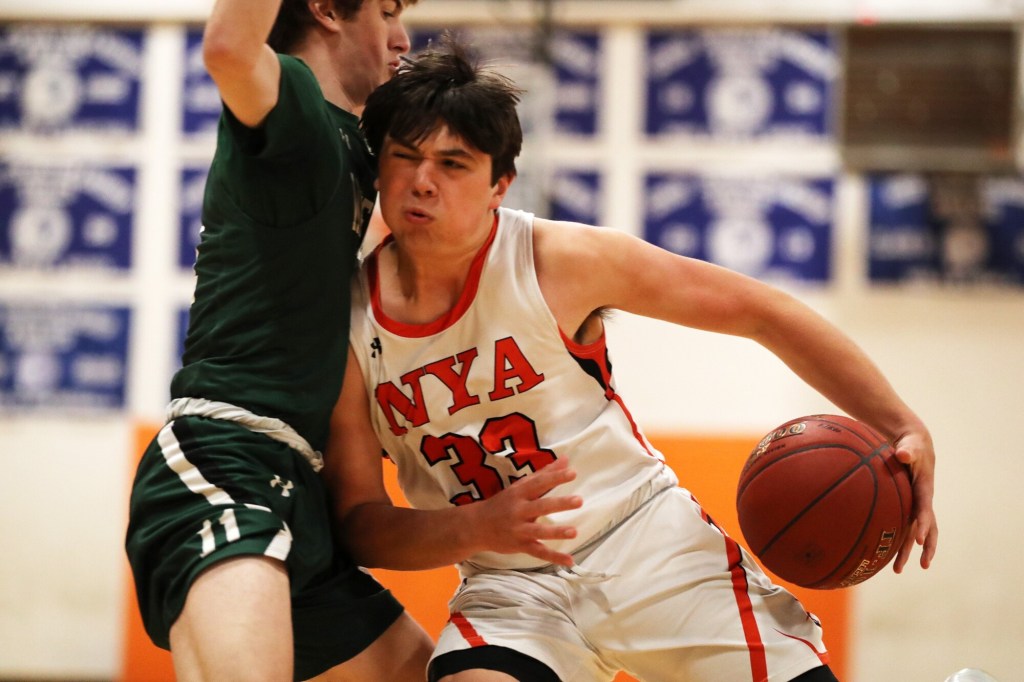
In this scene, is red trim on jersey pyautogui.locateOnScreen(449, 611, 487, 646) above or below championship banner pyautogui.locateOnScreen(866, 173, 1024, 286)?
below

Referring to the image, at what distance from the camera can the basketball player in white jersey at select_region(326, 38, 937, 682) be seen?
9.35 ft

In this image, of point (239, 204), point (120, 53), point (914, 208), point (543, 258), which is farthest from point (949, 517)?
point (120, 53)

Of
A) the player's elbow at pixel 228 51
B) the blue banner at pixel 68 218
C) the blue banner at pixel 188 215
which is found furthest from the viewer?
the blue banner at pixel 68 218

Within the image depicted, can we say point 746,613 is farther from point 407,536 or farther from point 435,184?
point 435,184

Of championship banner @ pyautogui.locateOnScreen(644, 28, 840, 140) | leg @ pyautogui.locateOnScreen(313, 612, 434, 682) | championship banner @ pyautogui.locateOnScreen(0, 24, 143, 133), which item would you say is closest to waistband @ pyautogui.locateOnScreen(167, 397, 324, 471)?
leg @ pyautogui.locateOnScreen(313, 612, 434, 682)

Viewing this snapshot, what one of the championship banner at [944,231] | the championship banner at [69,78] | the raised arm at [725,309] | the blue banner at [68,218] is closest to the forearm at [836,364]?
the raised arm at [725,309]

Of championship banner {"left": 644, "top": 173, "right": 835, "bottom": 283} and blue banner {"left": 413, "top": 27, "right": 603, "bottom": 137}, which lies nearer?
championship banner {"left": 644, "top": 173, "right": 835, "bottom": 283}

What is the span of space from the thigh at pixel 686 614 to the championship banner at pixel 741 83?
18.6 ft

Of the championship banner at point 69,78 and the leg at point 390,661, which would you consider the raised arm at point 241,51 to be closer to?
the leg at point 390,661

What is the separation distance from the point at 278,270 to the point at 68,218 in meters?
6.70

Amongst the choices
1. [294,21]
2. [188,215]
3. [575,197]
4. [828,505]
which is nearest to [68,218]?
[188,215]

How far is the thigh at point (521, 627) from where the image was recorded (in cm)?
284

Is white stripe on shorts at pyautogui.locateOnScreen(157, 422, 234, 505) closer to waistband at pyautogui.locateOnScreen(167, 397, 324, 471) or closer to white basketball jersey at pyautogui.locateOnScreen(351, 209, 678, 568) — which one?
waistband at pyautogui.locateOnScreen(167, 397, 324, 471)

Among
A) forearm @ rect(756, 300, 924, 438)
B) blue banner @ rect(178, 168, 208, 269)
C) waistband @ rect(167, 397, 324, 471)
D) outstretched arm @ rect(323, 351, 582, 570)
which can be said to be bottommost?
outstretched arm @ rect(323, 351, 582, 570)
